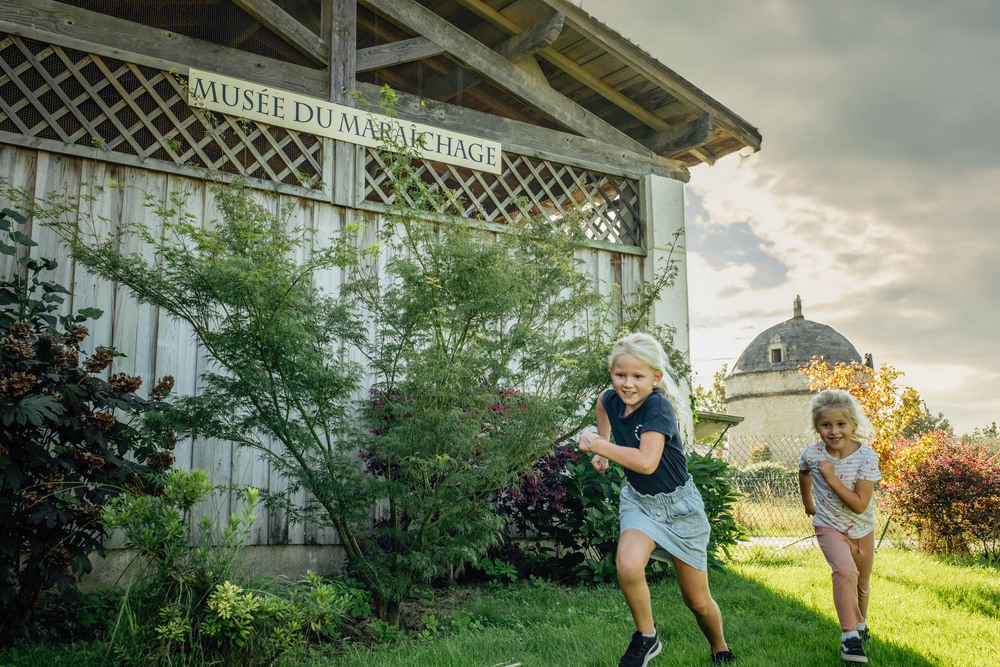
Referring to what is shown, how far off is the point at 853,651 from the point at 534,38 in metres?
5.87

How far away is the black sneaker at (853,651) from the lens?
11.0 ft

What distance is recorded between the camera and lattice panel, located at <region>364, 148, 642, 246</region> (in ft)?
23.0

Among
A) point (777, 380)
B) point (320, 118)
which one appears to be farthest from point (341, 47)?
point (777, 380)

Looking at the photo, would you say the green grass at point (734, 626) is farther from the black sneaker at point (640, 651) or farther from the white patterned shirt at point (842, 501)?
the white patterned shirt at point (842, 501)

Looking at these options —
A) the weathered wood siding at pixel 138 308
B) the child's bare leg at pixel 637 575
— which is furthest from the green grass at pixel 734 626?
the weathered wood siding at pixel 138 308

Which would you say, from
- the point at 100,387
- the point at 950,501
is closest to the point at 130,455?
the point at 100,387

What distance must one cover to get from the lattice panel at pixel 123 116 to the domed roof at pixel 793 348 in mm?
33322

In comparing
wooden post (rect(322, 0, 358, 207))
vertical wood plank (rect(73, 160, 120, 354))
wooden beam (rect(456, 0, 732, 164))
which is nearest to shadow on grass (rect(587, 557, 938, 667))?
vertical wood plank (rect(73, 160, 120, 354))

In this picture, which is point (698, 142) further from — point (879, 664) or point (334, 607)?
point (334, 607)

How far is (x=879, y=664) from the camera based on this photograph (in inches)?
136

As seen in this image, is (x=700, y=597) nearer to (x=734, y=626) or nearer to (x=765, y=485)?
(x=734, y=626)

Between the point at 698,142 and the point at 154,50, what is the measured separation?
5302 millimetres

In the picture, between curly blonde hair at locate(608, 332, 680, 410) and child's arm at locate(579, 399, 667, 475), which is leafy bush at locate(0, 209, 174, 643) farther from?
curly blonde hair at locate(608, 332, 680, 410)

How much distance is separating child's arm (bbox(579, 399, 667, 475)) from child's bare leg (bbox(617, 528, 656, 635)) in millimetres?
322
